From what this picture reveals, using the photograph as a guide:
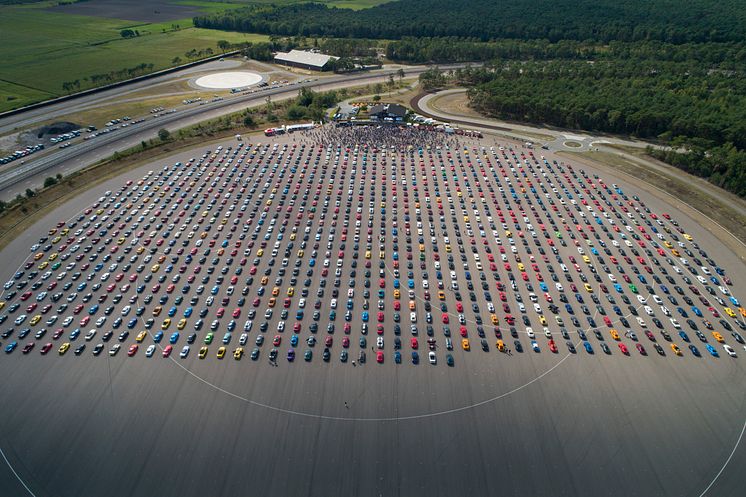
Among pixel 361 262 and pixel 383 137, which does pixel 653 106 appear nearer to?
pixel 383 137

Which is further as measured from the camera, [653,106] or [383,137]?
[653,106]

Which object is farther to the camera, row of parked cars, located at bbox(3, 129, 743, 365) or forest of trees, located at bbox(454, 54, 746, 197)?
forest of trees, located at bbox(454, 54, 746, 197)

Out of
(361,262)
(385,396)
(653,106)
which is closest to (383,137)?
(361,262)

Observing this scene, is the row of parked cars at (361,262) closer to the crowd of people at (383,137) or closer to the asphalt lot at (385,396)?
the asphalt lot at (385,396)

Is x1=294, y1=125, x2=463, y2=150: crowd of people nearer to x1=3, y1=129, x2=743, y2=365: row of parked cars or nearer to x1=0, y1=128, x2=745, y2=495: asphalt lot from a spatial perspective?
x1=3, y1=129, x2=743, y2=365: row of parked cars

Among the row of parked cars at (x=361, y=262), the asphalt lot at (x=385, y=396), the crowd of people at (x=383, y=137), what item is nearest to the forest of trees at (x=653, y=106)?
the row of parked cars at (x=361, y=262)

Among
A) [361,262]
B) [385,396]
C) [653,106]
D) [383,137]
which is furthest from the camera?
[653,106]

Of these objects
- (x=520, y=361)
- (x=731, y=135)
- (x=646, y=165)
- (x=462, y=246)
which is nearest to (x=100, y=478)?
(x=520, y=361)

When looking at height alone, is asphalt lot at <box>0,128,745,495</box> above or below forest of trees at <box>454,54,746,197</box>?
below

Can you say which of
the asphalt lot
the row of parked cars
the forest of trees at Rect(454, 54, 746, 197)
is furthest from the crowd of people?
the asphalt lot
